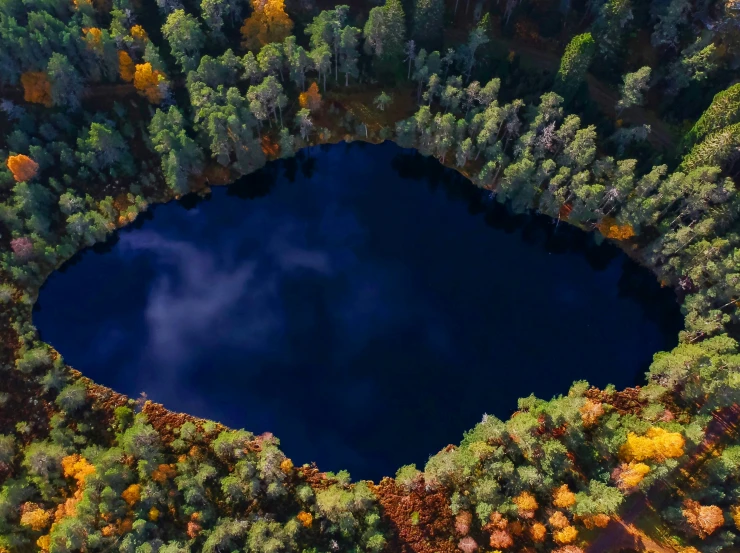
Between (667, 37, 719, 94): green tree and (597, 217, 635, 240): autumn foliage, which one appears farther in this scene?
(597, 217, 635, 240): autumn foliage

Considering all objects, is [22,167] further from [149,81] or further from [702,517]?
[702,517]

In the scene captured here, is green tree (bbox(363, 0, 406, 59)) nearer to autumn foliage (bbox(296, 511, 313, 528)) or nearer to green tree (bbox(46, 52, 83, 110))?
green tree (bbox(46, 52, 83, 110))

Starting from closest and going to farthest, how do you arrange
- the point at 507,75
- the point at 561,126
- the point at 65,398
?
the point at 65,398
the point at 561,126
the point at 507,75

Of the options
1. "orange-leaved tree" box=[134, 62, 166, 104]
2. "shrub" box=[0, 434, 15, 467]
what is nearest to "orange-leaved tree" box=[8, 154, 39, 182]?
"orange-leaved tree" box=[134, 62, 166, 104]

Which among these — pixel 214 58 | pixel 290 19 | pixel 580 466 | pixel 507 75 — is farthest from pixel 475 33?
pixel 580 466

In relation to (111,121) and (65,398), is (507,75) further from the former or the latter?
(65,398)
